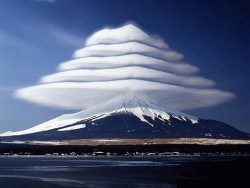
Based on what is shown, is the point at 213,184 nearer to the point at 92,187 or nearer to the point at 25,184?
the point at 92,187

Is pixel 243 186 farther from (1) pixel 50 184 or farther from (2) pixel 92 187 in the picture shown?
(1) pixel 50 184

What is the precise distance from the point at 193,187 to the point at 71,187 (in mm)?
14220

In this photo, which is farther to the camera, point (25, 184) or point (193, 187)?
point (25, 184)

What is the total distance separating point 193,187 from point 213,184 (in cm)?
374

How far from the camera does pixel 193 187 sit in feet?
152

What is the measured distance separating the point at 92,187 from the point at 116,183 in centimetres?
565

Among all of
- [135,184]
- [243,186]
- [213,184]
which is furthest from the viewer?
[135,184]

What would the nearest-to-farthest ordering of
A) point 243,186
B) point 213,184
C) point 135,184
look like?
point 243,186, point 213,184, point 135,184

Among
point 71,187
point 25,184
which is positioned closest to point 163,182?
point 71,187

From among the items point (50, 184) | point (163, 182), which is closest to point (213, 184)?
point (163, 182)

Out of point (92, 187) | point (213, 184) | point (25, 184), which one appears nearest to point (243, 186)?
point (213, 184)

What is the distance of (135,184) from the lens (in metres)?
54.8

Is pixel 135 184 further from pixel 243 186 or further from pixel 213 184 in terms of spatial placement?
pixel 243 186

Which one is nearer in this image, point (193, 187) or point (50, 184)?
point (193, 187)
